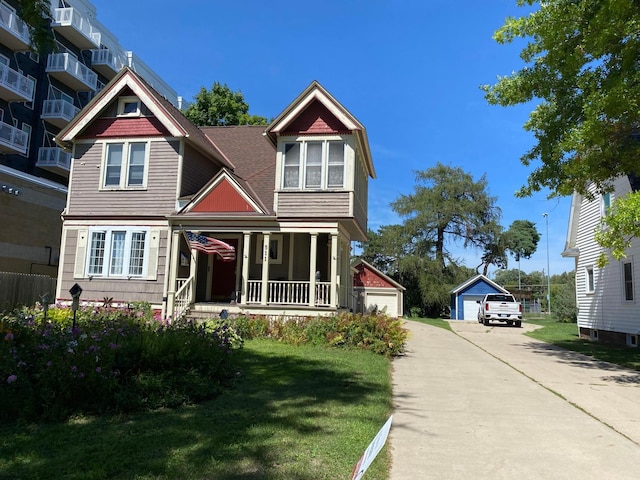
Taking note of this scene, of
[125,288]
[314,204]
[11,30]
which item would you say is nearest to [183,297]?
[125,288]

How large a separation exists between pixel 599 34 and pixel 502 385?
8.35 meters

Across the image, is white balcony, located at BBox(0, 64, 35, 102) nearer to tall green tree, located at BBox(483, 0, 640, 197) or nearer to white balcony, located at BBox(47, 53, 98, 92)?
white balcony, located at BBox(47, 53, 98, 92)

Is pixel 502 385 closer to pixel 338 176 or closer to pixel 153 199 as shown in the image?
pixel 338 176

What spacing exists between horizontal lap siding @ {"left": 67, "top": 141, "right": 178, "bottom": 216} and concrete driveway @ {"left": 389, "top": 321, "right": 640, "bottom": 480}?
9.87 meters

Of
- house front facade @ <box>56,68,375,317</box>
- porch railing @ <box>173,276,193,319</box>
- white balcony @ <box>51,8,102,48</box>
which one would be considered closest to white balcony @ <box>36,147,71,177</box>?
white balcony @ <box>51,8,102,48</box>

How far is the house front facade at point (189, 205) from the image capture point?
15.6 m

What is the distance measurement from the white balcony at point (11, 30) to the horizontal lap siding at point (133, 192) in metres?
17.3

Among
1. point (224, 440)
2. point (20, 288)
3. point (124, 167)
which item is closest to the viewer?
point (224, 440)

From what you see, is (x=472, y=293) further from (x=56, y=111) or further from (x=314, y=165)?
(x=56, y=111)

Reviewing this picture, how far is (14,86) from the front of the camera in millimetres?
28297

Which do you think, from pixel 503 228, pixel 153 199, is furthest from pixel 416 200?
pixel 153 199

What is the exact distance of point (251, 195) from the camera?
1647 cm

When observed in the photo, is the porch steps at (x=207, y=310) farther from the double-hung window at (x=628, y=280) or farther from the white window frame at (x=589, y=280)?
the white window frame at (x=589, y=280)

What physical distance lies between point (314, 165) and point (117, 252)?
7.46m
